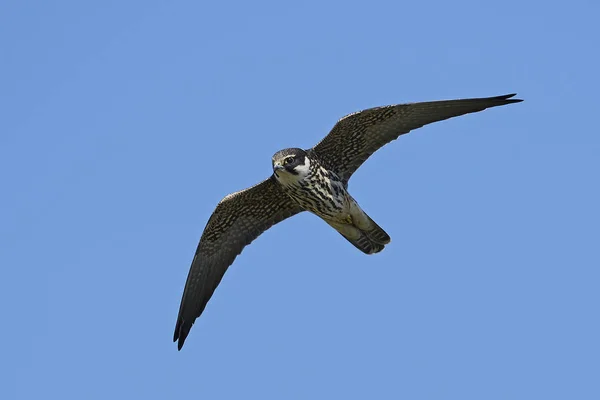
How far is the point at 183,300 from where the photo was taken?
49.1 feet

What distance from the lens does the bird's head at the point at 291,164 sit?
523 inches

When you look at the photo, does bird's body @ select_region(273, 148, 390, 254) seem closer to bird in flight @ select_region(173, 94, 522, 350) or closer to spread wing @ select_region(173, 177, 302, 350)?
bird in flight @ select_region(173, 94, 522, 350)

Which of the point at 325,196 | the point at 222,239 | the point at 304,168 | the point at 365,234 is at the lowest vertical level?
the point at 365,234

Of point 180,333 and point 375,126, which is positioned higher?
point 375,126

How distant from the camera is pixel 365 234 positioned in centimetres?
1473

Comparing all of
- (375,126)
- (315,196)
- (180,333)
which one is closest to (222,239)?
(180,333)

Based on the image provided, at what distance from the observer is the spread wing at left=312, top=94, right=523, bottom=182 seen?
13.3 metres

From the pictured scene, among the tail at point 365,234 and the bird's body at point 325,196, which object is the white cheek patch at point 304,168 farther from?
the tail at point 365,234

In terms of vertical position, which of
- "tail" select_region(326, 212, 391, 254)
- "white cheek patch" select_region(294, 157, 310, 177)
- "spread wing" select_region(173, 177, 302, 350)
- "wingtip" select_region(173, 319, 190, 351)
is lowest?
"tail" select_region(326, 212, 391, 254)

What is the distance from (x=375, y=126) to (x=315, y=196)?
124 centimetres

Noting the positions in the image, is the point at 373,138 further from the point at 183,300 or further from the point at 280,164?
the point at 183,300

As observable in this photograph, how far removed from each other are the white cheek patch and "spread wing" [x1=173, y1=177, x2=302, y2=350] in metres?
1.29

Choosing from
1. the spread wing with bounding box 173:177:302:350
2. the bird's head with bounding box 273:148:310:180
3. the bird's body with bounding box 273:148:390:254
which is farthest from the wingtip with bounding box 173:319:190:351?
the bird's head with bounding box 273:148:310:180

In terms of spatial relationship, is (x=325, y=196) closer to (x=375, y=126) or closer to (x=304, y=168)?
(x=304, y=168)
